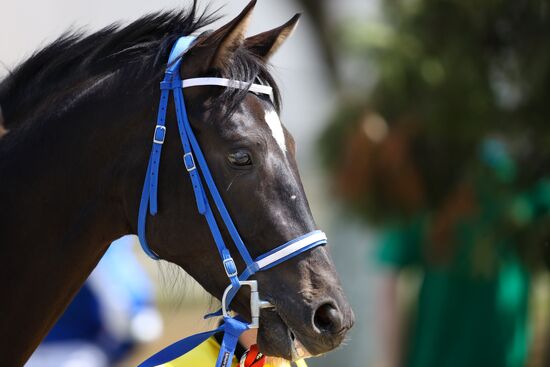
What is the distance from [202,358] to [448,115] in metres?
2.65

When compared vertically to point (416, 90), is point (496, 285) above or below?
below

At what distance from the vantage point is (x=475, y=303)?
516cm

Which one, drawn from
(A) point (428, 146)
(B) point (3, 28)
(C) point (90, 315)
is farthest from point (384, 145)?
(B) point (3, 28)

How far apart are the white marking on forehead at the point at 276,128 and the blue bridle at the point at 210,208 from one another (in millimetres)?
79

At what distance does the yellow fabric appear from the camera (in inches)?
109

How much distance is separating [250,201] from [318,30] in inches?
216

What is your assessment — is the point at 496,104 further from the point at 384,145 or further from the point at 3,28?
the point at 3,28

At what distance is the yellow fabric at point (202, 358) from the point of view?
2.77 m

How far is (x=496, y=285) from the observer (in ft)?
16.7

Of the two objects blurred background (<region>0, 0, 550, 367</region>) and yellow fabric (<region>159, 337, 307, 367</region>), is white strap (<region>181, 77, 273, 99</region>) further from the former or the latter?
blurred background (<region>0, 0, 550, 367</region>)

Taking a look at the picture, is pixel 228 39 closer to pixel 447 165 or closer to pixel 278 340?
pixel 278 340

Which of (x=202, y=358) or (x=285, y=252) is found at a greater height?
(x=285, y=252)

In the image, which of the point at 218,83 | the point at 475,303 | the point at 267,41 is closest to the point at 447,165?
the point at 475,303

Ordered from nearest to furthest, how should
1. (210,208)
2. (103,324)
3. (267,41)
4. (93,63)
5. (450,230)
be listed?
(210,208) → (93,63) → (267,41) → (450,230) → (103,324)
